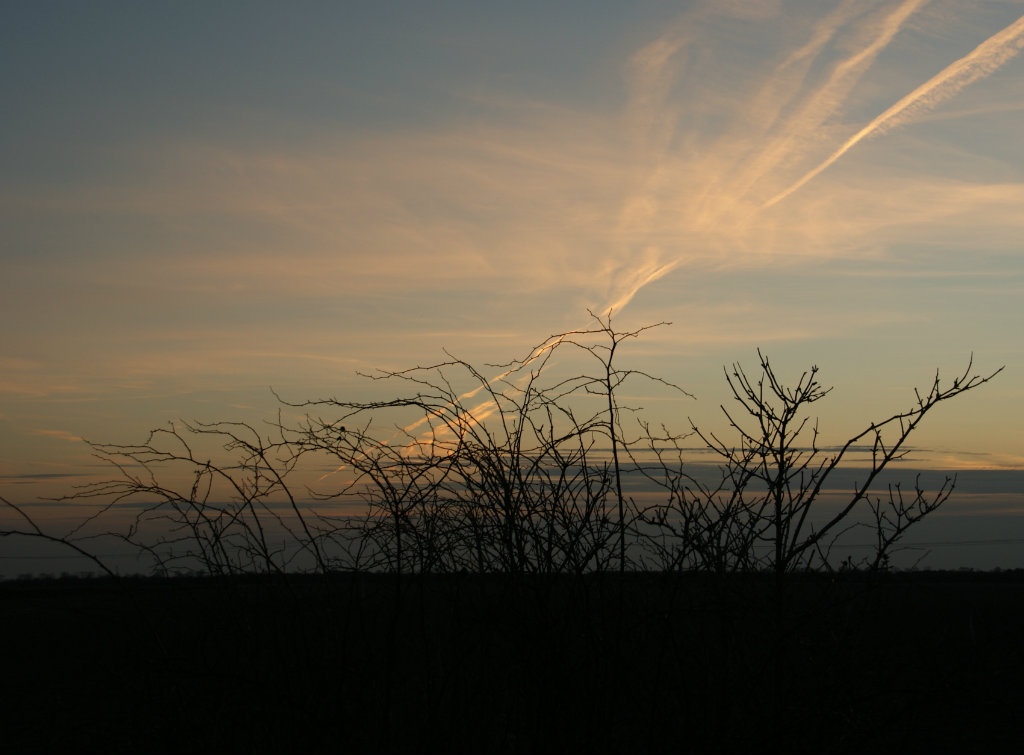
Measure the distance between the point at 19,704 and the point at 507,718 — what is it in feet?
62.1

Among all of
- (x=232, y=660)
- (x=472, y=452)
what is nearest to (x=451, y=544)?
(x=472, y=452)

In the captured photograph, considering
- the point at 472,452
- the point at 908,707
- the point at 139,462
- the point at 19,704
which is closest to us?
the point at 908,707

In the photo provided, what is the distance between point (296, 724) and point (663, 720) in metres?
1.60

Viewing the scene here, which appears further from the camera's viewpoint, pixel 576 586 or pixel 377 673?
pixel 377 673

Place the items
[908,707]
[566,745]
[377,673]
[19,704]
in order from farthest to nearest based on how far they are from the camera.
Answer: [19,704] → [377,673] → [566,745] → [908,707]

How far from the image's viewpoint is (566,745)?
3.53 m

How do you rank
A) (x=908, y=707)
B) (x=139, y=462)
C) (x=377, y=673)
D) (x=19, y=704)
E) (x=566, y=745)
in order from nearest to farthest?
1. (x=908, y=707)
2. (x=566, y=745)
3. (x=377, y=673)
4. (x=139, y=462)
5. (x=19, y=704)

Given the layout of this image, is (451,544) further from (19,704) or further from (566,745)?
(19,704)

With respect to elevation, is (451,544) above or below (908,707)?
above

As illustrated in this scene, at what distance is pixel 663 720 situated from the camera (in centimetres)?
364

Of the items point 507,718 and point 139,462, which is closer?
point 507,718

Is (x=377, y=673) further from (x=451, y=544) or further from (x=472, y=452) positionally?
(x=472, y=452)

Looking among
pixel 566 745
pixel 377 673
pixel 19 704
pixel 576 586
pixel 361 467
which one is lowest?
pixel 19 704

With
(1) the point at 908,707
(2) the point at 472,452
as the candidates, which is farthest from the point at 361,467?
(1) the point at 908,707
